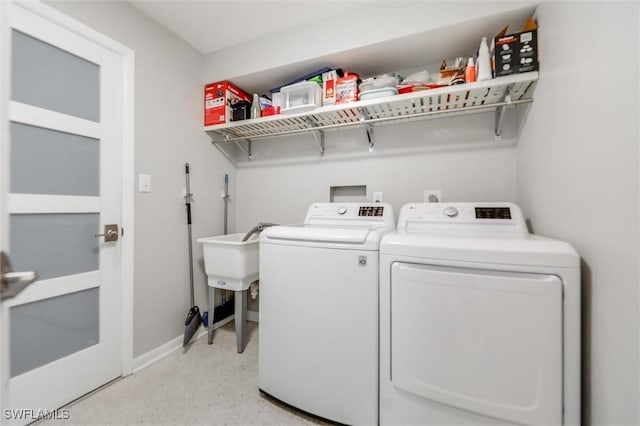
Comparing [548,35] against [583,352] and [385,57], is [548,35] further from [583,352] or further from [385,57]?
[583,352]

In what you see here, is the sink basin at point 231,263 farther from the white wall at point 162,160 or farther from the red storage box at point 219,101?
the red storage box at point 219,101

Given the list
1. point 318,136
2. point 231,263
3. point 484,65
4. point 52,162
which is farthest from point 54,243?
point 484,65

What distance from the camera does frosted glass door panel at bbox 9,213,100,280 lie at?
119cm

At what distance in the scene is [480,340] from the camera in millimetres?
921

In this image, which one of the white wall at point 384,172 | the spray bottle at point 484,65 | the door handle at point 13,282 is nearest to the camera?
the door handle at point 13,282

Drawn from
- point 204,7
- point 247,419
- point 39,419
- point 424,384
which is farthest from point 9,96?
point 424,384

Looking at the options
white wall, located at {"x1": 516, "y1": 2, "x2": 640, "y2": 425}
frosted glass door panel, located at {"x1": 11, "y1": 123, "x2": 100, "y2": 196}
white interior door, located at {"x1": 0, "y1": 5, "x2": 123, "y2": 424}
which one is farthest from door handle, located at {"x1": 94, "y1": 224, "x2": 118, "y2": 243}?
white wall, located at {"x1": 516, "y1": 2, "x2": 640, "y2": 425}

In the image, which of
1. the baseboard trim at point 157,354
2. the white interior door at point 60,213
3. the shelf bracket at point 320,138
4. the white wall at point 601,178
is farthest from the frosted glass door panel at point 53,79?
the white wall at point 601,178

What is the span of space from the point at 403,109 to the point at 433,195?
64cm

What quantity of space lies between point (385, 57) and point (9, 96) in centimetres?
207

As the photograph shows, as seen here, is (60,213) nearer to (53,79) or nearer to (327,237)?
(53,79)

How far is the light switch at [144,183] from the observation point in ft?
5.45

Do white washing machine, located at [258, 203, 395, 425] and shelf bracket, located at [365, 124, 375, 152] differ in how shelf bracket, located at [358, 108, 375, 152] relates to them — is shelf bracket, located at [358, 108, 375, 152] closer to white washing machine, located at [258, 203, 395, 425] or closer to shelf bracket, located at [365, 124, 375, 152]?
shelf bracket, located at [365, 124, 375, 152]

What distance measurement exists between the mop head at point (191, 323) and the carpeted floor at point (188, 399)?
13cm
